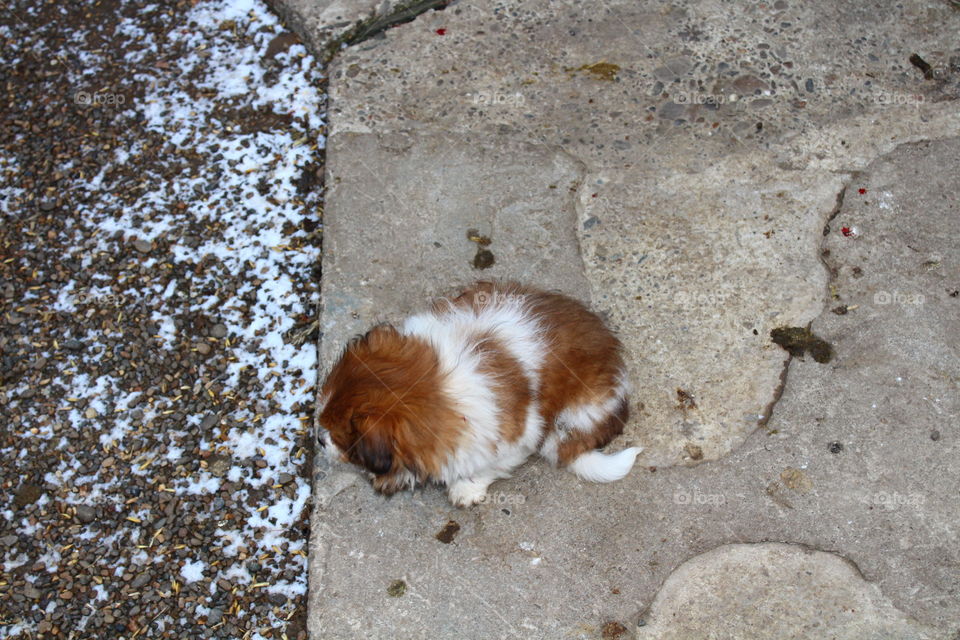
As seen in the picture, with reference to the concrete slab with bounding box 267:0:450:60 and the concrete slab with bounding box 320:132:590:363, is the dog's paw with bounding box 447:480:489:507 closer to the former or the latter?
the concrete slab with bounding box 320:132:590:363

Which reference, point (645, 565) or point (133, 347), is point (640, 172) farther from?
point (133, 347)

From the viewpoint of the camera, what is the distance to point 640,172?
395 centimetres

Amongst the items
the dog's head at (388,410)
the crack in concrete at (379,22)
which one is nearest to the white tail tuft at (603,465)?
the dog's head at (388,410)

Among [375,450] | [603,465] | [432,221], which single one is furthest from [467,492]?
[432,221]

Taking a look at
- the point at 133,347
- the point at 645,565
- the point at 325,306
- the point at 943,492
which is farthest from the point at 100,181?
the point at 943,492

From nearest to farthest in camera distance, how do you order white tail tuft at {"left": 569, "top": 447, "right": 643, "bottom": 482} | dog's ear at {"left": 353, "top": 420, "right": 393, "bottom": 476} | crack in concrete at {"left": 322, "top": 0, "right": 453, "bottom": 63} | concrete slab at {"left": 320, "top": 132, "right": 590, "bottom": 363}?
dog's ear at {"left": 353, "top": 420, "right": 393, "bottom": 476} < white tail tuft at {"left": 569, "top": 447, "right": 643, "bottom": 482} < concrete slab at {"left": 320, "top": 132, "right": 590, "bottom": 363} < crack in concrete at {"left": 322, "top": 0, "right": 453, "bottom": 63}

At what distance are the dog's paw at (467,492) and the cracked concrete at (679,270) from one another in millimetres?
51

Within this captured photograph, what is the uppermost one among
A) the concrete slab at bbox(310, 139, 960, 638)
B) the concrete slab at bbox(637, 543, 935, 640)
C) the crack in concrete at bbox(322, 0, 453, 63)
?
the crack in concrete at bbox(322, 0, 453, 63)

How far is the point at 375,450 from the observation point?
2.57 metres

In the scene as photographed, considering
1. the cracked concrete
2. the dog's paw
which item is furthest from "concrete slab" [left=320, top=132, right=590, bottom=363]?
the dog's paw

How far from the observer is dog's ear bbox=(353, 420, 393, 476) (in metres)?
2.55

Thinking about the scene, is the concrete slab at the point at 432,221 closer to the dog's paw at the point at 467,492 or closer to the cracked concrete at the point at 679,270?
the cracked concrete at the point at 679,270

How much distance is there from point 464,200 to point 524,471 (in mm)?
1443

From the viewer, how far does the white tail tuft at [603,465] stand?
3.12m
